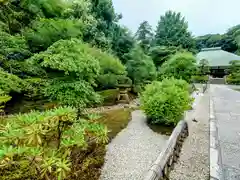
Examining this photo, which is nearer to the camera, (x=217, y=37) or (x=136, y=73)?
(x=136, y=73)

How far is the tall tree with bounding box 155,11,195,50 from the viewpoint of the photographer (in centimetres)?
2502

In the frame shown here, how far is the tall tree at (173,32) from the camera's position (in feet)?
82.1

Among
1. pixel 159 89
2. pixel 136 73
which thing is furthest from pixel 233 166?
pixel 136 73

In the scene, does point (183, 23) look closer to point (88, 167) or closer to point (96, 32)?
point (96, 32)

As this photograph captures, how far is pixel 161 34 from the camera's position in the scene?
26203 mm

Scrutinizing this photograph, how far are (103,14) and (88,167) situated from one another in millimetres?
9890

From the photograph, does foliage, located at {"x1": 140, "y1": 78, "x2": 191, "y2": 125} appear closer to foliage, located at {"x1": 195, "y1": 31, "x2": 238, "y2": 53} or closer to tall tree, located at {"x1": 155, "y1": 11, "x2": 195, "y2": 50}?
tall tree, located at {"x1": 155, "y1": 11, "x2": 195, "y2": 50}

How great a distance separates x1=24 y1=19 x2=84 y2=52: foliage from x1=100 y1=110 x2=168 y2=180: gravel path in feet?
9.88

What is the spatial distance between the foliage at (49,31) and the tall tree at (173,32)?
20891 millimetres

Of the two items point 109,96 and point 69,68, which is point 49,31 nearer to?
point 69,68

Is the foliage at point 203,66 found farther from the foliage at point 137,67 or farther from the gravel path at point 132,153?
the gravel path at point 132,153

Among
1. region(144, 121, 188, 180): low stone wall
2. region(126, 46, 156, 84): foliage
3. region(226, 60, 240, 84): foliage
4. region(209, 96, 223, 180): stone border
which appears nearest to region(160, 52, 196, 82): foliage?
region(126, 46, 156, 84): foliage

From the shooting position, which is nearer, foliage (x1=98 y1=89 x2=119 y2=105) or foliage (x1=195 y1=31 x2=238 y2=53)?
foliage (x1=98 y1=89 x2=119 y2=105)

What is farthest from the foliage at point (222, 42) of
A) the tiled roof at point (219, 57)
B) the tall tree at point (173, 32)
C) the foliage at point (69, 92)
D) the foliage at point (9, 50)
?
the foliage at point (9, 50)
